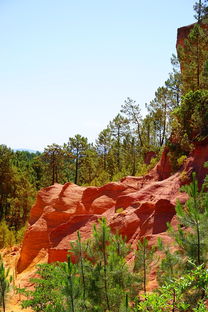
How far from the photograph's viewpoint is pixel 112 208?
2312 centimetres

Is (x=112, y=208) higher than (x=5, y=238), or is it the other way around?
(x=112, y=208)

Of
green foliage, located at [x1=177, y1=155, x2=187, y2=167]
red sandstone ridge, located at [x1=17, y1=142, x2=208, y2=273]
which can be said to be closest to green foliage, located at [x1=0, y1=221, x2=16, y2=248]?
red sandstone ridge, located at [x1=17, y1=142, x2=208, y2=273]

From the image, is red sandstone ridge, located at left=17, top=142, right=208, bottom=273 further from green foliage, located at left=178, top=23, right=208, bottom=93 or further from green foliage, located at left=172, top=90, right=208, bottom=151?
green foliage, located at left=178, top=23, right=208, bottom=93

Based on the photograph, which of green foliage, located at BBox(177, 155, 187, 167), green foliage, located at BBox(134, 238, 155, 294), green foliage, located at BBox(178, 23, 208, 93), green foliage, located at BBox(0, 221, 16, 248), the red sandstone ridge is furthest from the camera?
green foliage, located at BBox(0, 221, 16, 248)

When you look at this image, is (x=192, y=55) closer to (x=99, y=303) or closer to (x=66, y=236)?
(x=66, y=236)

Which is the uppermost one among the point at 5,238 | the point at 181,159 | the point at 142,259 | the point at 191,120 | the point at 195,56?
the point at 195,56

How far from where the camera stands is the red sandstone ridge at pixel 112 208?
59.4 feet

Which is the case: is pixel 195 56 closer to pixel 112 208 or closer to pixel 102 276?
pixel 112 208

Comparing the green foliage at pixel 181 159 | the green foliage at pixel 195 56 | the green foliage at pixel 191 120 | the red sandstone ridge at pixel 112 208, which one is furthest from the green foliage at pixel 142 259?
the green foliage at pixel 195 56

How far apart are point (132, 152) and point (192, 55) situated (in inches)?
824

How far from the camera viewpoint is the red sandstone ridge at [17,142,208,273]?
18.1 meters

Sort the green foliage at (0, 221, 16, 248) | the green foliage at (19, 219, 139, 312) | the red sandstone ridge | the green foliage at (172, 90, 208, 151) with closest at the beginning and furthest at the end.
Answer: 1. the green foliage at (19, 219, 139, 312)
2. the red sandstone ridge
3. the green foliage at (172, 90, 208, 151)
4. the green foliage at (0, 221, 16, 248)

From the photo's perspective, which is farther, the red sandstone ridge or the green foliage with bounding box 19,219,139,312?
the red sandstone ridge

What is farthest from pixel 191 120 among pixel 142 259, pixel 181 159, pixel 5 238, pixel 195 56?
pixel 5 238
